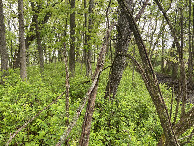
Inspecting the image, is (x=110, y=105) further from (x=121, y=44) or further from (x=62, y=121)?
(x=121, y=44)

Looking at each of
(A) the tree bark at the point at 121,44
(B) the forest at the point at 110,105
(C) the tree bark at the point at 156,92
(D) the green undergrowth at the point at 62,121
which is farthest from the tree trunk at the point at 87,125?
(A) the tree bark at the point at 121,44

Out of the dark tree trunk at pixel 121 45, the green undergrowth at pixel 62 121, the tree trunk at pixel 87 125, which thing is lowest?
the green undergrowth at pixel 62 121

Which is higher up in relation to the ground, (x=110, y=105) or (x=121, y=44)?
(x=121, y=44)

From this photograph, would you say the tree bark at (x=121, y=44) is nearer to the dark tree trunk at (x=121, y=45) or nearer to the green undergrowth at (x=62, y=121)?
the dark tree trunk at (x=121, y=45)

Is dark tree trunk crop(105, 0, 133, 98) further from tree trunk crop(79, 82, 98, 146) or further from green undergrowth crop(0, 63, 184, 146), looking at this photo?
tree trunk crop(79, 82, 98, 146)

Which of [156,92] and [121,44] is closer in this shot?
[156,92]

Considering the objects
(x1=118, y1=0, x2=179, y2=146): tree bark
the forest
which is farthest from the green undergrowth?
(x1=118, y1=0, x2=179, y2=146): tree bark

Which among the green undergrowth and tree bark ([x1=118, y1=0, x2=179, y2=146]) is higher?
tree bark ([x1=118, y1=0, x2=179, y2=146])

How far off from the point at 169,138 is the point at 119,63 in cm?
268

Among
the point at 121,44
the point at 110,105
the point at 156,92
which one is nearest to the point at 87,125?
the point at 156,92

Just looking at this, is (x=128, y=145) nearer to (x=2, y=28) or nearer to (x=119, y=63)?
(x=119, y=63)

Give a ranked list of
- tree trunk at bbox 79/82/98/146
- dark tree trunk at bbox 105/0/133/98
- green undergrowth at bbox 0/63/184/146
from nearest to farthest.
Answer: tree trunk at bbox 79/82/98/146
green undergrowth at bbox 0/63/184/146
dark tree trunk at bbox 105/0/133/98

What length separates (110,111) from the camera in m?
4.34

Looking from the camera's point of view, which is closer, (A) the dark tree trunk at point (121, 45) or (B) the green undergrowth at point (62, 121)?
(B) the green undergrowth at point (62, 121)
